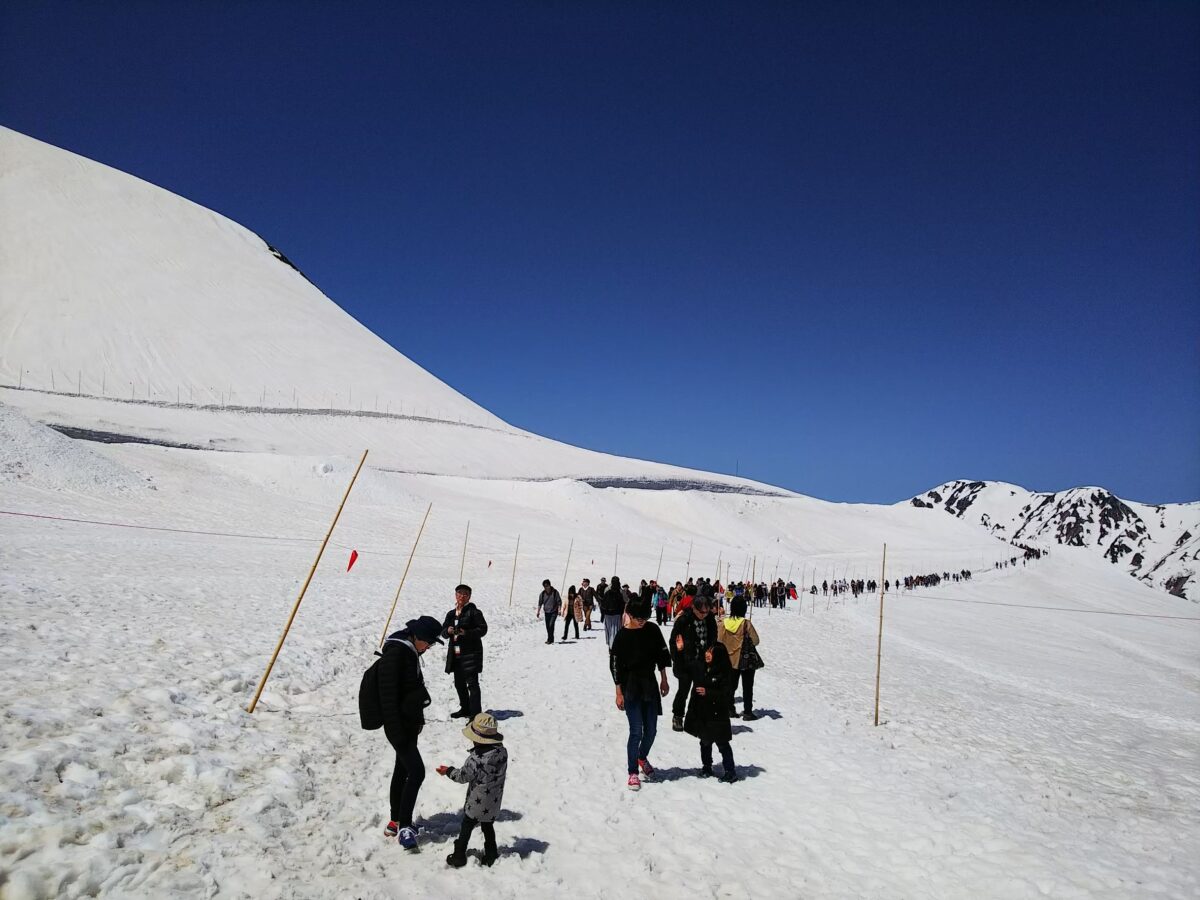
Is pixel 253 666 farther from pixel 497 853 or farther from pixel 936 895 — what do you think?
pixel 936 895

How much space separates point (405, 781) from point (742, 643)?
18.3 ft

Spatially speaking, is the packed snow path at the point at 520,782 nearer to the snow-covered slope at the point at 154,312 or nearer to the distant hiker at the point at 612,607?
the distant hiker at the point at 612,607

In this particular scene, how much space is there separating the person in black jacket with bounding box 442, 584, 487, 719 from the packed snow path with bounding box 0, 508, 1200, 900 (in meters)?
0.50

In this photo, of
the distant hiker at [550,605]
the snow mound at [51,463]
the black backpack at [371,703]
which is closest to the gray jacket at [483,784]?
the black backpack at [371,703]

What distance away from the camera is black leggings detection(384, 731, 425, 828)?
5.43 meters

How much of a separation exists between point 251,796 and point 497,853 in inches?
90.3

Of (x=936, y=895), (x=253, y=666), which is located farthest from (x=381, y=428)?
(x=936, y=895)

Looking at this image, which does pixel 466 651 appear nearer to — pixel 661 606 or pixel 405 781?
pixel 405 781

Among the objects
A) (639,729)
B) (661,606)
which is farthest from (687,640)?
(661,606)

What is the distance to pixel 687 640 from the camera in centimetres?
916

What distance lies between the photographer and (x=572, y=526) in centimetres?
5244

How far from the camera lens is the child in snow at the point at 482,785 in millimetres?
5191

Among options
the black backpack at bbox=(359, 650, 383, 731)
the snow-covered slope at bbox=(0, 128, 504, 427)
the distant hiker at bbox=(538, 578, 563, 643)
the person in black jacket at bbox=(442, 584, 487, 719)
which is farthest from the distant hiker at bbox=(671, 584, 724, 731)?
the snow-covered slope at bbox=(0, 128, 504, 427)

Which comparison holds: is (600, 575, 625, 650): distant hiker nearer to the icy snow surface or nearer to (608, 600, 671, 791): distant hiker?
the icy snow surface
